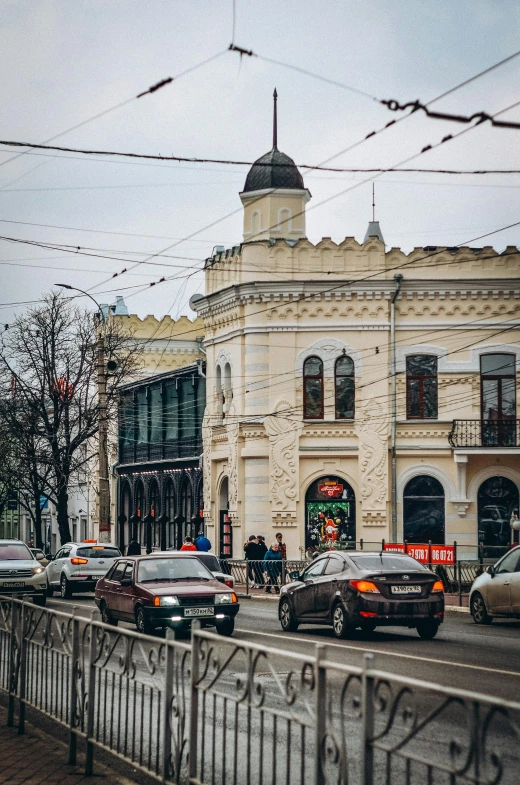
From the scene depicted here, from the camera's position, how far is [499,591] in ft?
70.6

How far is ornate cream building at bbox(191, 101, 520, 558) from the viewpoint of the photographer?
41.1 metres

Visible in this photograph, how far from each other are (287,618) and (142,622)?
2.80 metres

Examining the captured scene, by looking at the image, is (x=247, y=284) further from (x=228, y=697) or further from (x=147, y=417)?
(x=228, y=697)

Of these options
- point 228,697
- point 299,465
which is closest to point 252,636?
point 228,697

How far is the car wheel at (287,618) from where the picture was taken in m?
20.6

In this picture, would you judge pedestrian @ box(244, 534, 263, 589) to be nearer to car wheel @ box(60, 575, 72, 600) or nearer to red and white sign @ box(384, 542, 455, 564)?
car wheel @ box(60, 575, 72, 600)

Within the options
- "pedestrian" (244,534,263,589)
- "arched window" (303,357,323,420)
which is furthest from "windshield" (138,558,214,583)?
"arched window" (303,357,323,420)

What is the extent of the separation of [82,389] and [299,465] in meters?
13.1

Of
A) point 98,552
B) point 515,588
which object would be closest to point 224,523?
point 98,552

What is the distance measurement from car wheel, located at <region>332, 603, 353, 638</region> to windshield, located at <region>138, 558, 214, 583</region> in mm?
2344

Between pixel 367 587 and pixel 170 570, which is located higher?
pixel 170 570

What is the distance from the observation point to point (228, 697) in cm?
670

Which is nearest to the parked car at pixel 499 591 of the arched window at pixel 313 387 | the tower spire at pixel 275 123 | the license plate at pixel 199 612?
the license plate at pixel 199 612

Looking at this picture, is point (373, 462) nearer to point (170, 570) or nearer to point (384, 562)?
point (170, 570)
